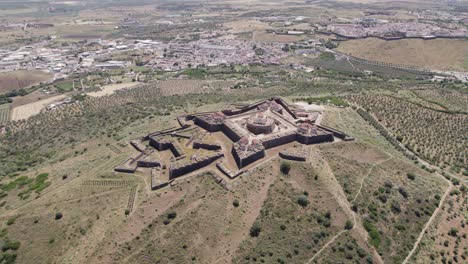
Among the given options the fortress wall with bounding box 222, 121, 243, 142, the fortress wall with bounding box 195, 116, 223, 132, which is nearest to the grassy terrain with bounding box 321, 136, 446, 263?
the fortress wall with bounding box 222, 121, 243, 142

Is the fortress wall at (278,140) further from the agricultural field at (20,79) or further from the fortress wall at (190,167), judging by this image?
the agricultural field at (20,79)

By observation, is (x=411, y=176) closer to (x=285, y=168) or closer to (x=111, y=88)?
(x=285, y=168)

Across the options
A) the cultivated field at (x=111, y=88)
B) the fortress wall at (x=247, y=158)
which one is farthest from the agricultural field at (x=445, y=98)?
the cultivated field at (x=111, y=88)

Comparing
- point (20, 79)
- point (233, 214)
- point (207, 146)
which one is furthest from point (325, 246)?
point (20, 79)

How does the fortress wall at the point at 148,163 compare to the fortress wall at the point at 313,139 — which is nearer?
the fortress wall at the point at 148,163

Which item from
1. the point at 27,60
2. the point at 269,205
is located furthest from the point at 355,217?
the point at 27,60
